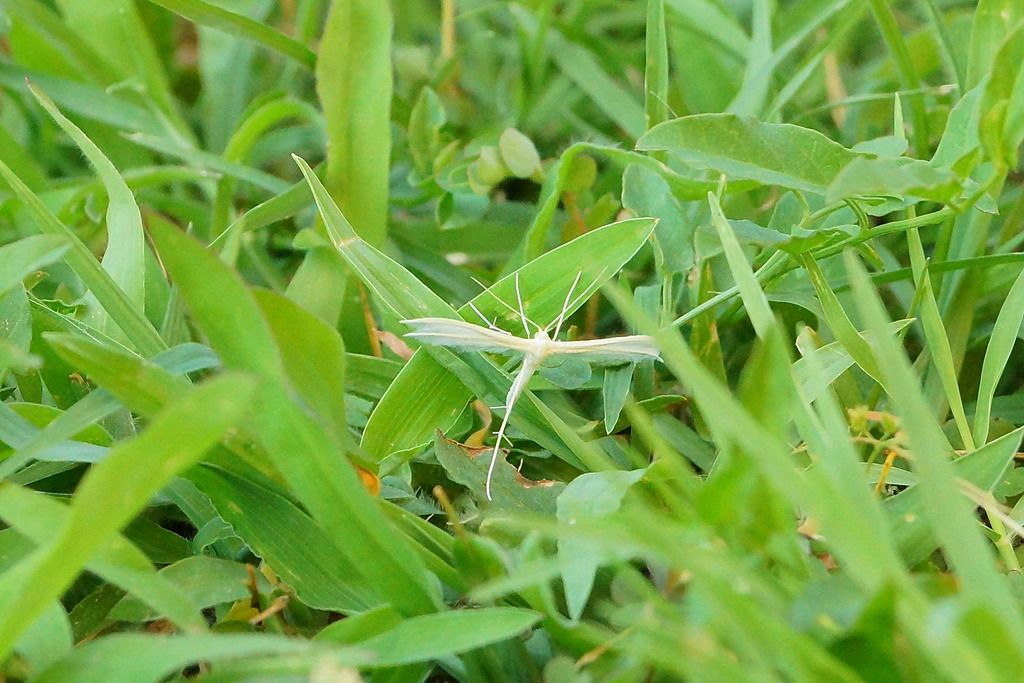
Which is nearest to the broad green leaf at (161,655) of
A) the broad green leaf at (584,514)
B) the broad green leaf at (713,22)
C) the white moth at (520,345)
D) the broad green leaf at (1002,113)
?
the broad green leaf at (584,514)

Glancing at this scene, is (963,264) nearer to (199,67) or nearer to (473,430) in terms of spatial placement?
(473,430)

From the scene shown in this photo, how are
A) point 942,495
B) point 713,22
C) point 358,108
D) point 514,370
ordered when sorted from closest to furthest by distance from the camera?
1. point 942,495
2. point 514,370
3. point 358,108
4. point 713,22

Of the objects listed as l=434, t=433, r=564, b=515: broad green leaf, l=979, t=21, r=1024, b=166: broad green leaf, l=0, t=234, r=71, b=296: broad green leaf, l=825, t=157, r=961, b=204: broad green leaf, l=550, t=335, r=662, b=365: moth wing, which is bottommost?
l=434, t=433, r=564, b=515: broad green leaf

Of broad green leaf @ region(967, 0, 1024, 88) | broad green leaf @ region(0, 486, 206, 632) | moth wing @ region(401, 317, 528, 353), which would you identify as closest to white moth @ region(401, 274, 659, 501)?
moth wing @ region(401, 317, 528, 353)

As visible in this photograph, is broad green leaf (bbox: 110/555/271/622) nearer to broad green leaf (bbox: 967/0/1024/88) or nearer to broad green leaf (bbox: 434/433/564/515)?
broad green leaf (bbox: 434/433/564/515)

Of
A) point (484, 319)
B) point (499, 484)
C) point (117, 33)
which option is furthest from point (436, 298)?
point (117, 33)

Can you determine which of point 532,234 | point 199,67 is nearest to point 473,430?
point 532,234

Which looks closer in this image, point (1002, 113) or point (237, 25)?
point (1002, 113)

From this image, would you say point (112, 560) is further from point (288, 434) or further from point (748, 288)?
point (748, 288)
